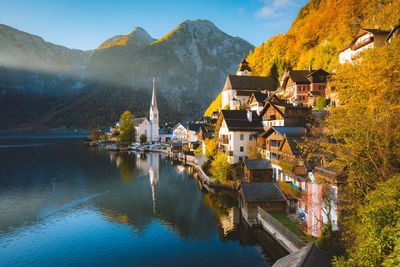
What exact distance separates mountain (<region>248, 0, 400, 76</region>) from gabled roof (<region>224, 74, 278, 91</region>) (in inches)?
198

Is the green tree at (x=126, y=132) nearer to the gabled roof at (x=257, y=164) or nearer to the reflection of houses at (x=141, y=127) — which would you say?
the reflection of houses at (x=141, y=127)

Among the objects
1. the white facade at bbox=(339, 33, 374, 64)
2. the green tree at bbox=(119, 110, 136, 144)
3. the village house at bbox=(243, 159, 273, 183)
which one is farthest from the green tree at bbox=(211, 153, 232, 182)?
the green tree at bbox=(119, 110, 136, 144)

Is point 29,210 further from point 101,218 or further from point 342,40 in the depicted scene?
point 342,40

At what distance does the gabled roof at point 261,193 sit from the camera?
25.3 meters

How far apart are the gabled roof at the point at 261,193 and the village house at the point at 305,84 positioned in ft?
107

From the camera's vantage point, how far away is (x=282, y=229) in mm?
20516

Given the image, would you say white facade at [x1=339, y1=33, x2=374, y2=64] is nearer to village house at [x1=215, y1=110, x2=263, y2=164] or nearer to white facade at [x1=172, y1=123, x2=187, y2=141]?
village house at [x1=215, y1=110, x2=263, y2=164]

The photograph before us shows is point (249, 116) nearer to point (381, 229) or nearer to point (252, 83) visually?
point (252, 83)

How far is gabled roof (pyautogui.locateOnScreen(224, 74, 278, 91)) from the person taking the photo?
78.6 metres

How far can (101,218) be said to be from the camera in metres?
29.5

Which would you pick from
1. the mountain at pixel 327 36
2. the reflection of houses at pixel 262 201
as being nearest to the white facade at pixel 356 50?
→ the mountain at pixel 327 36

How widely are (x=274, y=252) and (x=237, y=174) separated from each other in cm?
1950

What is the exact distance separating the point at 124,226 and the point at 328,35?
69033 mm

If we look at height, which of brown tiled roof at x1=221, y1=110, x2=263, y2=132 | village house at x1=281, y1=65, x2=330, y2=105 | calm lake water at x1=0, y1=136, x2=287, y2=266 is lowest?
calm lake water at x1=0, y1=136, x2=287, y2=266
